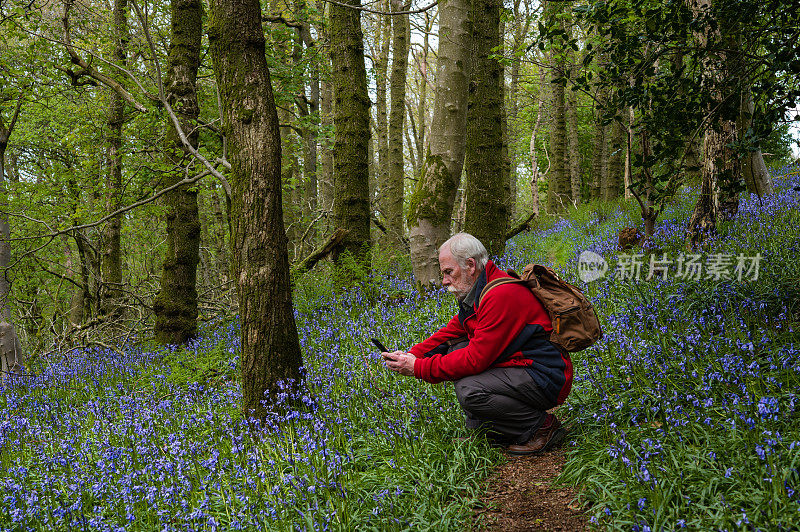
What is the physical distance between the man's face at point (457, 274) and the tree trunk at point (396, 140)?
854 cm

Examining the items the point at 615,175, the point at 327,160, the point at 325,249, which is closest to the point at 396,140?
the point at 327,160

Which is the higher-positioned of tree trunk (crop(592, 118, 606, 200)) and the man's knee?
tree trunk (crop(592, 118, 606, 200))

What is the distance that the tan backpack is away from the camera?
12.2 feet

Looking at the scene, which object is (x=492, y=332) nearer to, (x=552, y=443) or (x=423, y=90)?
(x=552, y=443)

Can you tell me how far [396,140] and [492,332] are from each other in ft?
36.1

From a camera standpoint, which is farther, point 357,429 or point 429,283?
point 429,283

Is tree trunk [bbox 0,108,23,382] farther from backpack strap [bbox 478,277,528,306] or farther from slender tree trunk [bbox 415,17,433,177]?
slender tree trunk [bbox 415,17,433,177]

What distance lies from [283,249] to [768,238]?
5.95 m

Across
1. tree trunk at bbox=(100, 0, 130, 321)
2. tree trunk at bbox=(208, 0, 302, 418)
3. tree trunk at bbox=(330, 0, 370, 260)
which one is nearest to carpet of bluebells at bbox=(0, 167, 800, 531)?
tree trunk at bbox=(208, 0, 302, 418)

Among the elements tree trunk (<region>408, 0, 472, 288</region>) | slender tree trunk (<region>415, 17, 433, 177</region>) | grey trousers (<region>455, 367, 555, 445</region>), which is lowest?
grey trousers (<region>455, 367, 555, 445</region>)

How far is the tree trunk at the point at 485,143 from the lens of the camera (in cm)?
820

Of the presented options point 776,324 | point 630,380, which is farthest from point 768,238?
point 630,380

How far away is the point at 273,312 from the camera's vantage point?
4.41 metres

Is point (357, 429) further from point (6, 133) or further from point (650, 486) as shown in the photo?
point (6, 133)
